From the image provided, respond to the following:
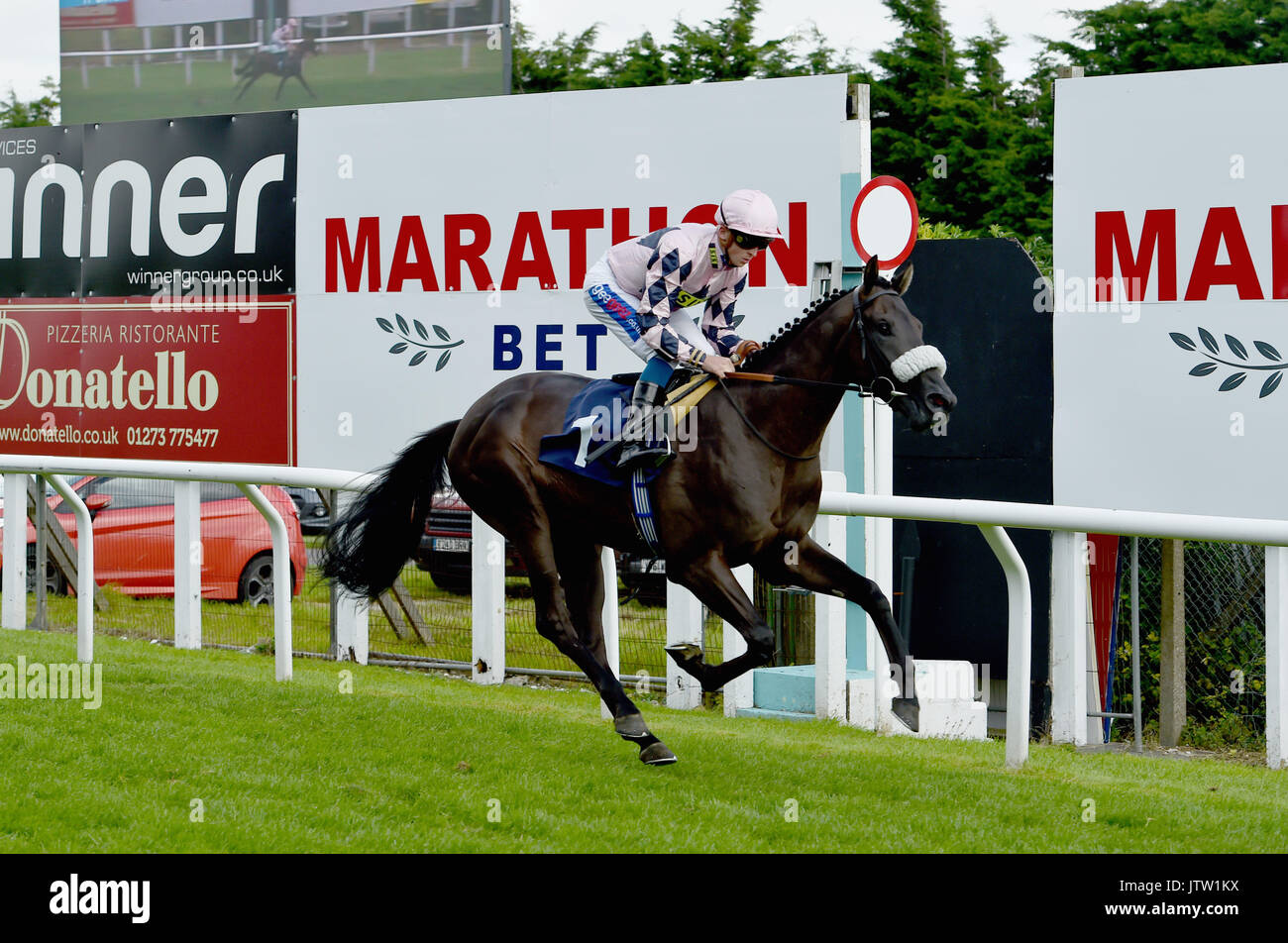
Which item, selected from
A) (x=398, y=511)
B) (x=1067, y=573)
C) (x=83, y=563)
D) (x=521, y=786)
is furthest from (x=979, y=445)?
(x=83, y=563)

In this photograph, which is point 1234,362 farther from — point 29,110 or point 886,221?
point 29,110

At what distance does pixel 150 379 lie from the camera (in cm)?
958

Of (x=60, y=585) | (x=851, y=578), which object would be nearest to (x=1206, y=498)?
(x=851, y=578)

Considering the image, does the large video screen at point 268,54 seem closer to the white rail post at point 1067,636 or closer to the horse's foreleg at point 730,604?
the white rail post at point 1067,636

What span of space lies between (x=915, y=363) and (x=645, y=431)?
91 cm

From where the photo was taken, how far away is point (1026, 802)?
4309mm

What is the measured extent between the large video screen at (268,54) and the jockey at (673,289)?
4556mm

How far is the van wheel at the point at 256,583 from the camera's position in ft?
27.6

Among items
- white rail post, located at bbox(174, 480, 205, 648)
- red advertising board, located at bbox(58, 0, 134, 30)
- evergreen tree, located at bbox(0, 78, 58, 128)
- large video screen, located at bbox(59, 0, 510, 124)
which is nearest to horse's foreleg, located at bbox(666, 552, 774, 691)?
white rail post, located at bbox(174, 480, 205, 648)

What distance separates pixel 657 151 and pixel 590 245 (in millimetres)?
631

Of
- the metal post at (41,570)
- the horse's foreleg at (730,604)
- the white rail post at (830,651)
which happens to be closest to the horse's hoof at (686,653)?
the horse's foreleg at (730,604)

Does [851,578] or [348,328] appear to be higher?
[348,328]

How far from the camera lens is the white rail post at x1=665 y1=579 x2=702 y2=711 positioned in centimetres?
685
